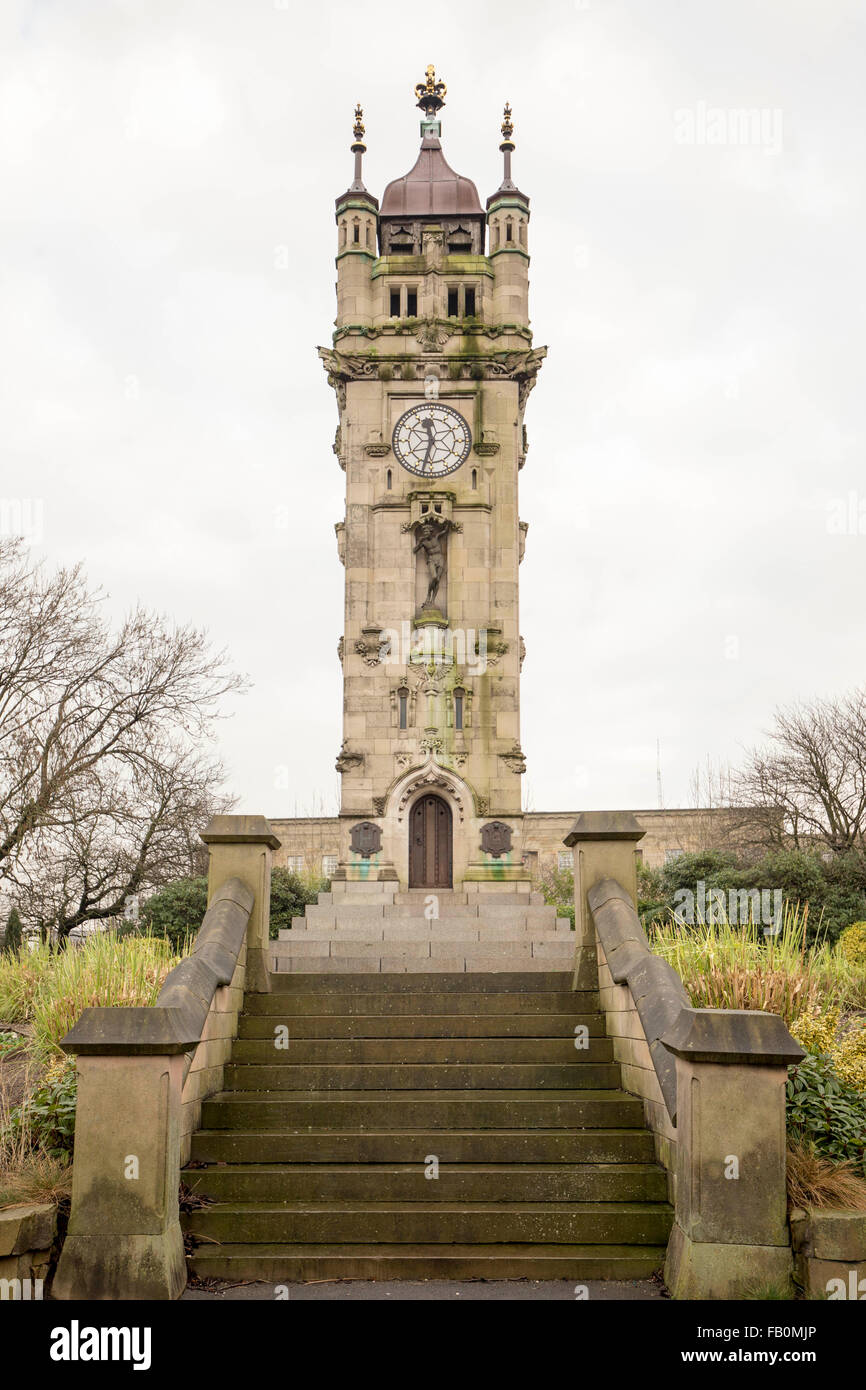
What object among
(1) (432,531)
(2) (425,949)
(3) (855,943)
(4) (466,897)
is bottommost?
(2) (425,949)

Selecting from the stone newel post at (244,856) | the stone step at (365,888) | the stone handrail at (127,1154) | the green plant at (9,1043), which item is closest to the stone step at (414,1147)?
the stone handrail at (127,1154)

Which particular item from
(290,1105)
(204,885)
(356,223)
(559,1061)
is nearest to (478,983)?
(559,1061)

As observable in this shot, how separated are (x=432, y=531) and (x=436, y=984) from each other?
61.5 feet

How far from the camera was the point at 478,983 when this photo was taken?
1114 cm

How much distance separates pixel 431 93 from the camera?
109ft

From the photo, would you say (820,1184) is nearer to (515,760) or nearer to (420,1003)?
(420,1003)

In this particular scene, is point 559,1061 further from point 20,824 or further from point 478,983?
point 20,824

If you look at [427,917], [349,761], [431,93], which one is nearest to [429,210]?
[431,93]

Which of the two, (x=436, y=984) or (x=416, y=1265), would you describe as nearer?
(x=416, y=1265)

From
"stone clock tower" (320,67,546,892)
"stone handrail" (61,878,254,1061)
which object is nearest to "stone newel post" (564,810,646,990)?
"stone handrail" (61,878,254,1061)

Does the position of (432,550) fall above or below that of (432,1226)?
above

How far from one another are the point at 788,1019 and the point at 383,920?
1319cm

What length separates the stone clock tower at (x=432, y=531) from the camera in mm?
27438
